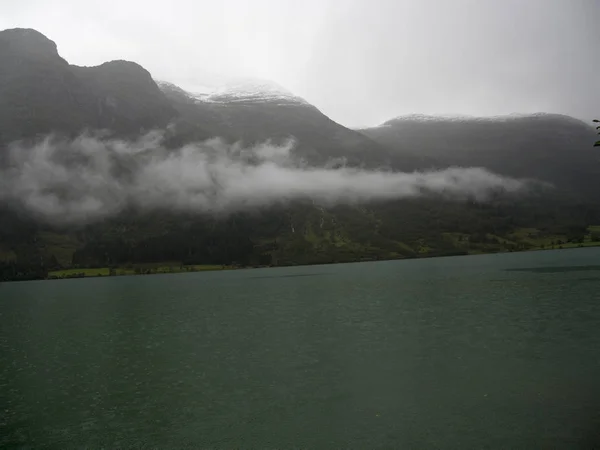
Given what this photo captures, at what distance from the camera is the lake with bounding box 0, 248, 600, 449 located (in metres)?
31.0

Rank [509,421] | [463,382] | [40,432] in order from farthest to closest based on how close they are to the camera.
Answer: [463,382]
[40,432]
[509,421]

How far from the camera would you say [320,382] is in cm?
4312

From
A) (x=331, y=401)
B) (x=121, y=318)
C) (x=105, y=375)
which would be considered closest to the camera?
(x=331, y=401)

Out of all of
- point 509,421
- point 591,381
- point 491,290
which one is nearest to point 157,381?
→ point 509,421

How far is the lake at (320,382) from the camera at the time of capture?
102ft

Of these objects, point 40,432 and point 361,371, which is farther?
point 361,371

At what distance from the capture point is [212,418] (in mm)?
35312

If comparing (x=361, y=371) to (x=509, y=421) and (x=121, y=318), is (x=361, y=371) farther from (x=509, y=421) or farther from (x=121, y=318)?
(x=121, y=318)

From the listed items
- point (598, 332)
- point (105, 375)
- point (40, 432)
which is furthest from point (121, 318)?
point (598, 332)

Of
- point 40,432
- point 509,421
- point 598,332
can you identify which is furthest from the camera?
point 598,332

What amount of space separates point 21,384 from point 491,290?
101473 millimetres

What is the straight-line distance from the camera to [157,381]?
47.1 metres

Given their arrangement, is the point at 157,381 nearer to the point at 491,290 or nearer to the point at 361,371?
the point at 361,371

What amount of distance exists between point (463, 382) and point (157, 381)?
91.9 ft
